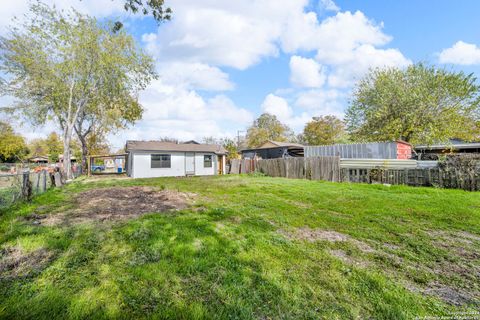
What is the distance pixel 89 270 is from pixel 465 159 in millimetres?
11201

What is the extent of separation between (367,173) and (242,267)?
977cm

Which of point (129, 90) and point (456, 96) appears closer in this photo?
point (456, 96)

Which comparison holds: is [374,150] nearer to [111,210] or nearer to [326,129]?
[111,210]

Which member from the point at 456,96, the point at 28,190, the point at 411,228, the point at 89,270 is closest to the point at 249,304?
the point at 89,270

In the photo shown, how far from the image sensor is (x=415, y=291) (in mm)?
→ 2258

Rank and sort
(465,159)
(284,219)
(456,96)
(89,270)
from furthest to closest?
(456,96) < (465,159) < (284,219) < (89,270)

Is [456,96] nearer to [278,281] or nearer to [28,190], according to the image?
[278,281]

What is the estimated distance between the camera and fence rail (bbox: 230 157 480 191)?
7.95m

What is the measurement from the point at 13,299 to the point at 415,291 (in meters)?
3.94

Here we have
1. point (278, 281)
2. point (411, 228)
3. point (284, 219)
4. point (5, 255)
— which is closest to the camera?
point (278, 281)

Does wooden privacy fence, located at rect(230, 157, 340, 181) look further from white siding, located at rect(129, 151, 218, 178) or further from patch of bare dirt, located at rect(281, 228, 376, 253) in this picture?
patch of bare dirt, located at rect(281, 228, 376, 253)

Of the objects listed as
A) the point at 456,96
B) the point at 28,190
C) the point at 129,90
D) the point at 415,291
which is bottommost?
the point at 415,291

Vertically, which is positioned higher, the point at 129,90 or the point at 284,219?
the point at 129,90

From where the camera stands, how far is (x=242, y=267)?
2713mm
